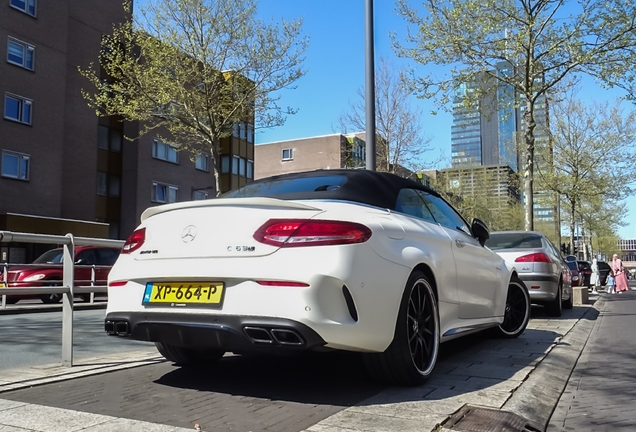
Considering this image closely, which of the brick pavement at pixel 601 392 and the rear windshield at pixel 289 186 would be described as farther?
the rear windshield at pixel 289 186

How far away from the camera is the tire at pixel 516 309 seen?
6977 mm

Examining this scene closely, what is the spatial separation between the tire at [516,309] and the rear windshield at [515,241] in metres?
2.98

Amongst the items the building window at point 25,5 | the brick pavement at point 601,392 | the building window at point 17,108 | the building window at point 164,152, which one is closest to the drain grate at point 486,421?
the brick pavement at point 601,392

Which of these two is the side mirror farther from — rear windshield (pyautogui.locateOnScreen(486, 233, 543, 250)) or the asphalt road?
rear windshield (pyautogui.locateOnScreen(486, 233, 543, 250))

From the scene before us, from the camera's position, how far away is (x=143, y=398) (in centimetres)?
373

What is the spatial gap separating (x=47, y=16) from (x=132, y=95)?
9.41m

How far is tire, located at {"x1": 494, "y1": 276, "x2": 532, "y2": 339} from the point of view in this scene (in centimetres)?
698

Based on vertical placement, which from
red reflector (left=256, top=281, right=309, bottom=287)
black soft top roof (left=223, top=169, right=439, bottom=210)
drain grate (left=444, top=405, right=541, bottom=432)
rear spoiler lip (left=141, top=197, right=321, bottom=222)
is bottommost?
drain grate (left=444, top=405, right=541, bottom=432)

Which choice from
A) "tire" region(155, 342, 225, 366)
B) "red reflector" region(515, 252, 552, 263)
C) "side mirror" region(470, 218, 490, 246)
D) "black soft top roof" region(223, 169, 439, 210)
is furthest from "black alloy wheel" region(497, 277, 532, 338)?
"tire" region(155, 342, 225, 366)

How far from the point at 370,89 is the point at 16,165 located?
20791 mm

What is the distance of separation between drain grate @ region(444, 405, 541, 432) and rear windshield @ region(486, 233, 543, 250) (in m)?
6.91

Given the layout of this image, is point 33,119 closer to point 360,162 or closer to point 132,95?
point 132,95

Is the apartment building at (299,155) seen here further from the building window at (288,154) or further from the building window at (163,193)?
the building window at (163,193)

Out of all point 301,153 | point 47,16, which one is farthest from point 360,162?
point 301,153
